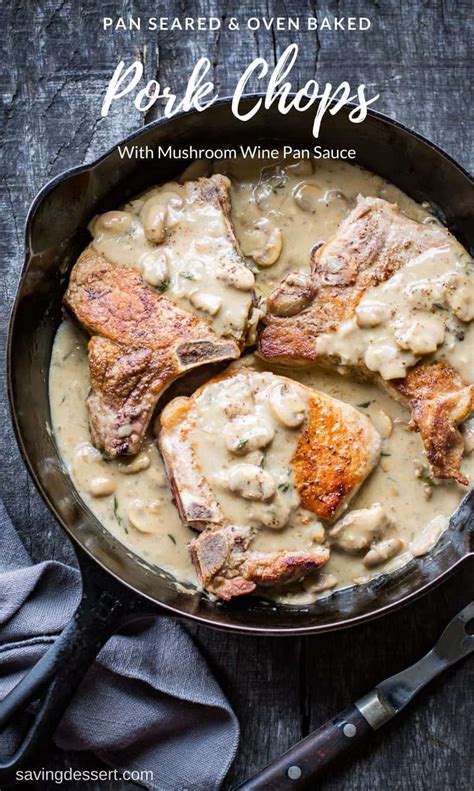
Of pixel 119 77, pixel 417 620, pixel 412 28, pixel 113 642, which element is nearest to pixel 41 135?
pixel 119 77

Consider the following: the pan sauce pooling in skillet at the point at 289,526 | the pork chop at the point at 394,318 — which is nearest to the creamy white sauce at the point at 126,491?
the pan sauce pooling in skillet at the point at 289,526

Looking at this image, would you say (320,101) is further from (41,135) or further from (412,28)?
(41,135)

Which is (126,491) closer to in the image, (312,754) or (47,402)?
(47,402)

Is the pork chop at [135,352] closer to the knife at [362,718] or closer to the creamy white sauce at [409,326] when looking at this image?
the creamy white sauce at [409,326]

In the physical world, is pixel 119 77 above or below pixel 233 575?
above

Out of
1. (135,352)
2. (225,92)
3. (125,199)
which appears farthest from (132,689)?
(225,92)

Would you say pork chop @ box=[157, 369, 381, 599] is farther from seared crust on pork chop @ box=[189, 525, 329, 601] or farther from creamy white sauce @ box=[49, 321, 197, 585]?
creamy white sauce @ box=[49, 321, 197, 585]

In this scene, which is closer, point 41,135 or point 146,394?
point 146,394
